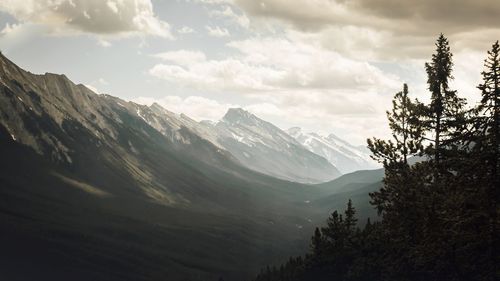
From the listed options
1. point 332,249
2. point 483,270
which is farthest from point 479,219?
point 332,249

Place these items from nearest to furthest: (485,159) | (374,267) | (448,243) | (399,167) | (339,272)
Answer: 1. (485,159)
2. (448,243)
3. (399,167)
4. (374,267)
5. (339,272)

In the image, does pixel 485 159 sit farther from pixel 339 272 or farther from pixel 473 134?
pixel 339 272

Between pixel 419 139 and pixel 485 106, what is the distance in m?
12.5

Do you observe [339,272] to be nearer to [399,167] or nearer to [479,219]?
[399,167]

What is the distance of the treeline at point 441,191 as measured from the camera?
82.7ft

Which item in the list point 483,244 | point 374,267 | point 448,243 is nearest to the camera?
point 483,244

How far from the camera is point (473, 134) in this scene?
2553cm

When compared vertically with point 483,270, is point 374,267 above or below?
below

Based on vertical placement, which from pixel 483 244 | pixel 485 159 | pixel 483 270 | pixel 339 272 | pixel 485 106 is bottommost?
pixel 339 272

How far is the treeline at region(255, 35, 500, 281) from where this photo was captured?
82.7 feet

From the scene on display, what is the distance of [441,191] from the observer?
32.2 metres

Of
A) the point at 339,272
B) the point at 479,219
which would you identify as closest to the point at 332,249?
the point at 339,272

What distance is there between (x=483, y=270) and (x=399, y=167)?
38.9ft

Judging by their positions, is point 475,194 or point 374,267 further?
point 374,267
